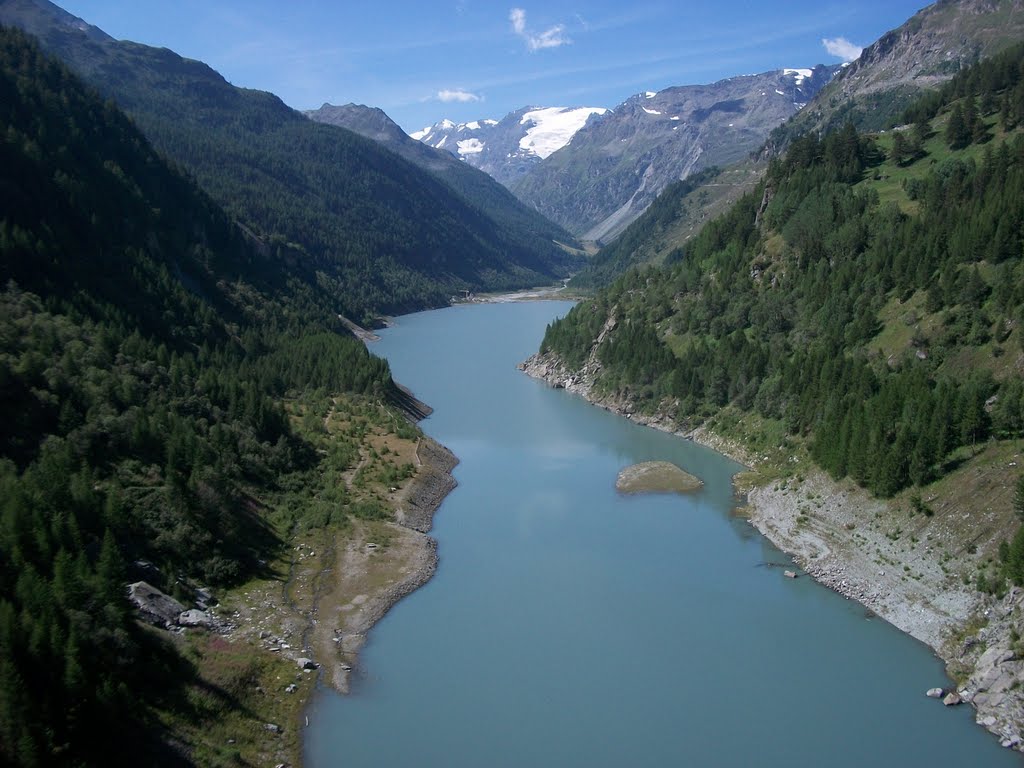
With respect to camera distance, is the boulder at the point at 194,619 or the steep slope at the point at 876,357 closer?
the boulder at the point at 194,619

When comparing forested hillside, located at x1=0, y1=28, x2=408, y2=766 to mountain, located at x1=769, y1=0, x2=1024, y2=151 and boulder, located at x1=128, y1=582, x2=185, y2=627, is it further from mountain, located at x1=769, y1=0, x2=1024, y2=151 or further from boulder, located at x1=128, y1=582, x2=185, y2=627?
mountain, located at x1=769, y1=0, x2=1024, y2=151

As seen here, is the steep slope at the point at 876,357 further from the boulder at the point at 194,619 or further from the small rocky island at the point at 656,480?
the boulder at the point at 194,619

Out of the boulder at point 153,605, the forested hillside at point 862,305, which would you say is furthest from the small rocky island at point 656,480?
the boulder at point 153,605

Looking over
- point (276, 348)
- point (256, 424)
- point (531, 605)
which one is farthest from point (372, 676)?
point (276, 348)

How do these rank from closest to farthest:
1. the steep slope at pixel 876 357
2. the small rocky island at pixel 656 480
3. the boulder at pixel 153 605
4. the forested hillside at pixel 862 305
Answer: the boulder at pixel 153 605, the steep slope at pixel 876 357, the forested hillside at pixel 862 305, the small rocky island at pixel 656 480

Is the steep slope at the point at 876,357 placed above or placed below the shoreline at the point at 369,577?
above

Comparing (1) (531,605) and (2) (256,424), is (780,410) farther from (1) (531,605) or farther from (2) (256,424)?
(2) (256,424)

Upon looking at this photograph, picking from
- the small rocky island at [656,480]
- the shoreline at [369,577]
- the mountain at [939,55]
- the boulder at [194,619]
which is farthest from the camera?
the mountain at [939,55]
